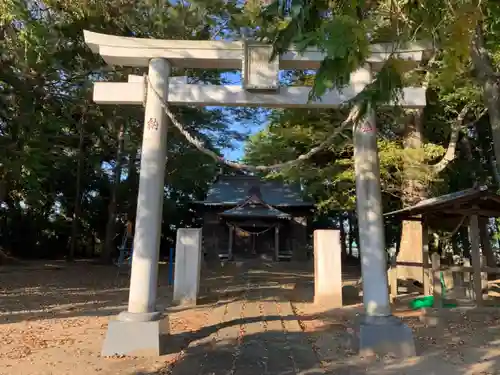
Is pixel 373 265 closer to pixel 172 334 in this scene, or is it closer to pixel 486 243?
pixel 172 334

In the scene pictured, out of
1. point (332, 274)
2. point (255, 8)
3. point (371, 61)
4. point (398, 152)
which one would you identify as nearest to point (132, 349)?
point (371, 61)

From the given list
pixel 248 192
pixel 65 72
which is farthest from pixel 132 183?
pixel 65 72

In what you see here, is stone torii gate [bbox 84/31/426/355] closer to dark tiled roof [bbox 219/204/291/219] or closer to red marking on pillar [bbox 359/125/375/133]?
red marking on pillar [bbox 359/125/375/133]

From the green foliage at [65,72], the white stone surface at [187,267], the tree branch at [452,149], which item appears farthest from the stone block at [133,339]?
the tree branch at [452,149]

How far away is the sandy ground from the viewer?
195 inches

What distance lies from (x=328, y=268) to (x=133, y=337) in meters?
5.38

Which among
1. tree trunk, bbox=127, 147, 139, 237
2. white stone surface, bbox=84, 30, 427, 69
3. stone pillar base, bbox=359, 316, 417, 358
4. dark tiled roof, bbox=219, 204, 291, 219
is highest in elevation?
tree trunk, bbox=127, 147, 139, 237

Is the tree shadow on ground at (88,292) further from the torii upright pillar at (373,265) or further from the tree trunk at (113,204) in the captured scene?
the torii upright pillar at (373,265)

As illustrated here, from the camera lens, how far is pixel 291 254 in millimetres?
23297

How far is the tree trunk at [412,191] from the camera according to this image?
42.0ft

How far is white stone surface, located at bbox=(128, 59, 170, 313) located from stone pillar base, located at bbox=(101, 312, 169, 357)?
0.17 metres

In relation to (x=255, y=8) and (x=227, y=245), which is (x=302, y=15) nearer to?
(x=255, y=8)

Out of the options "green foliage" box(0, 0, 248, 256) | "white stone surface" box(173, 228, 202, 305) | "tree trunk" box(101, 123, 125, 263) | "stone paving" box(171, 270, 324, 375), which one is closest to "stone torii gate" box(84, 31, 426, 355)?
"stone paving" box(171, 270, 324, 375)

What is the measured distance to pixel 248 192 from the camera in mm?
25656
